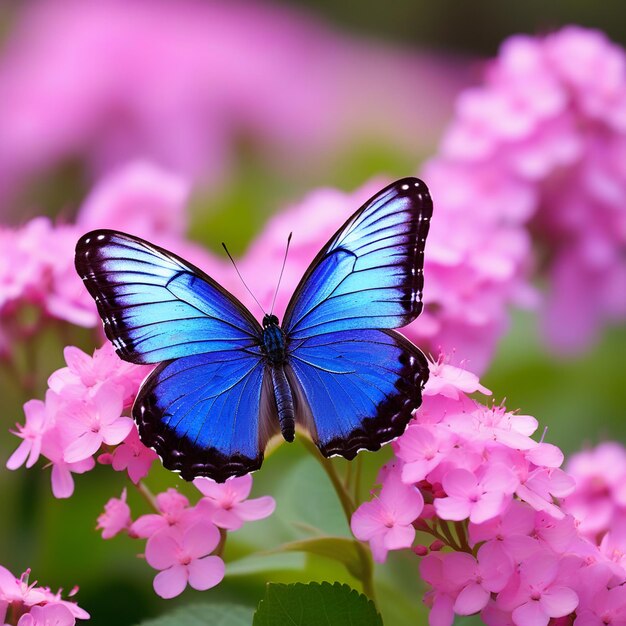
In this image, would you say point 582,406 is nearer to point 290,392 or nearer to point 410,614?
point 410,614

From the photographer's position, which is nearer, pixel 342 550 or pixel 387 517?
pixel 387 517

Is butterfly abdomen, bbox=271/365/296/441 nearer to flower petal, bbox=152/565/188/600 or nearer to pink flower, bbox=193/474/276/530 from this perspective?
pink flower, bbox=193/474/276/530

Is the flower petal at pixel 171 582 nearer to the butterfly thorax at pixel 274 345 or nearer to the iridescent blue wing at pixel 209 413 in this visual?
the iridescent blue wing at pixel 209 413

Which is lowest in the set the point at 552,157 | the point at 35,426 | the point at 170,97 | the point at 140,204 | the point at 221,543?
the point at 221,543

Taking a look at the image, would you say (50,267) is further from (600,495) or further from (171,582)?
(600,495)

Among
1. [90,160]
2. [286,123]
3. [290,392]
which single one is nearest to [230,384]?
[290,392]

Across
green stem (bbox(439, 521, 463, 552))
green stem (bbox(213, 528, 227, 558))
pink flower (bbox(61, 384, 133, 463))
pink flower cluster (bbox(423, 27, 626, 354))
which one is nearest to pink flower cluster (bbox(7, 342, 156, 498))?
pink flower (bbox(61, 384, 133, 463))

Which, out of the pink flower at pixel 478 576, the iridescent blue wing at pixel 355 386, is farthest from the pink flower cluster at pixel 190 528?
the pink flower at pixel 478 576

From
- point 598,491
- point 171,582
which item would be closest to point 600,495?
point 598,491
